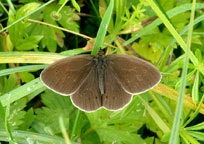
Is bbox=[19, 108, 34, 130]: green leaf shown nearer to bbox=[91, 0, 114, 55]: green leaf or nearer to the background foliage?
the background foliage

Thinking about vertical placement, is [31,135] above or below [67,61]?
below

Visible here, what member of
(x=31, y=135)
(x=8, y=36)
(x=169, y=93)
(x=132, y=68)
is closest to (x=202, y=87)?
(x=169, y=93)

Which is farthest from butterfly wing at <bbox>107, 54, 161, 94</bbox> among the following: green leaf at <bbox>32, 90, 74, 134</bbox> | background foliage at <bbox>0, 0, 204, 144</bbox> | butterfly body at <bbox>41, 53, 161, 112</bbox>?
green leaf at <bbox>32, 90, 74, 134</bbox>

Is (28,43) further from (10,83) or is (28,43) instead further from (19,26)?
(10,83)

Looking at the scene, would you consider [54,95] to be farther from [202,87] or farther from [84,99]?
[202,87]

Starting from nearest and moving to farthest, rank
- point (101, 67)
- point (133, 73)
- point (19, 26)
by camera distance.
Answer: point (133, 73) < point (101, 67) < point (19, 26)

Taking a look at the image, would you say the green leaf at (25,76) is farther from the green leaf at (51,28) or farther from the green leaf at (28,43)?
the green leaf at (51,28)

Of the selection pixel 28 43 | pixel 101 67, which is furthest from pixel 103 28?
pixel 28 43
